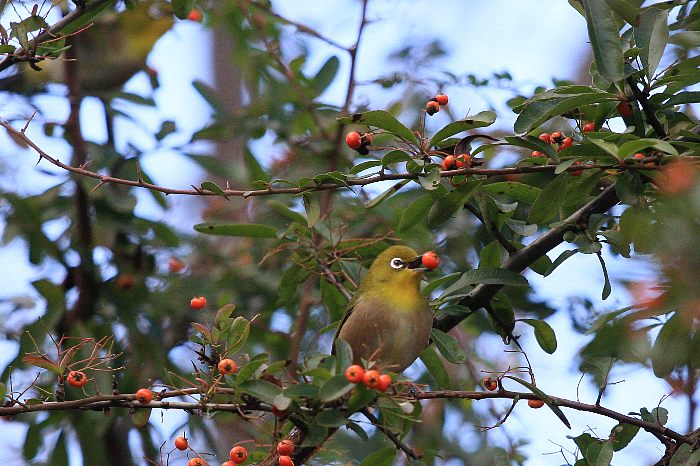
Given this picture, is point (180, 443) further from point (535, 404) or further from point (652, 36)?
point (652, 36)

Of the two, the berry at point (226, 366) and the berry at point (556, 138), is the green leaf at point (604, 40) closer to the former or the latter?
the berry at point (556, 138)

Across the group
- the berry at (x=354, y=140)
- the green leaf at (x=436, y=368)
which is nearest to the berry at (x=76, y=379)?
the berry at (x=354, y=140)

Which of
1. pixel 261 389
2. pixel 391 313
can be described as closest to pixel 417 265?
pixel 391 313

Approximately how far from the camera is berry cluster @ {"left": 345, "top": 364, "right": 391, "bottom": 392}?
87.1 inches

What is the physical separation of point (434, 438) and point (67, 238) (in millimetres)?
2210

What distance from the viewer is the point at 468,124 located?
2.66m

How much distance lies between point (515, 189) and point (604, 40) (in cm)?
67

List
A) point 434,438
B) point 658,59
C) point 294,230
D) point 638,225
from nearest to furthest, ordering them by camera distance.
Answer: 1. point 638,225
2. point 658,59
3. point 294,230
4. point 434,438

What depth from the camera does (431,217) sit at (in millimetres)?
2838

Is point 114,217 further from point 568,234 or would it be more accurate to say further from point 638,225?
point 638,225

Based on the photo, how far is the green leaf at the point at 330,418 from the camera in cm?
227

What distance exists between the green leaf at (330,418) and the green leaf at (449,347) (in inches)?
34.8

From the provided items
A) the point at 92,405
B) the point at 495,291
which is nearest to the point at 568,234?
the point at 495,291

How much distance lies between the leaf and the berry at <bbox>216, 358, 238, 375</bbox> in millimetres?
1415
